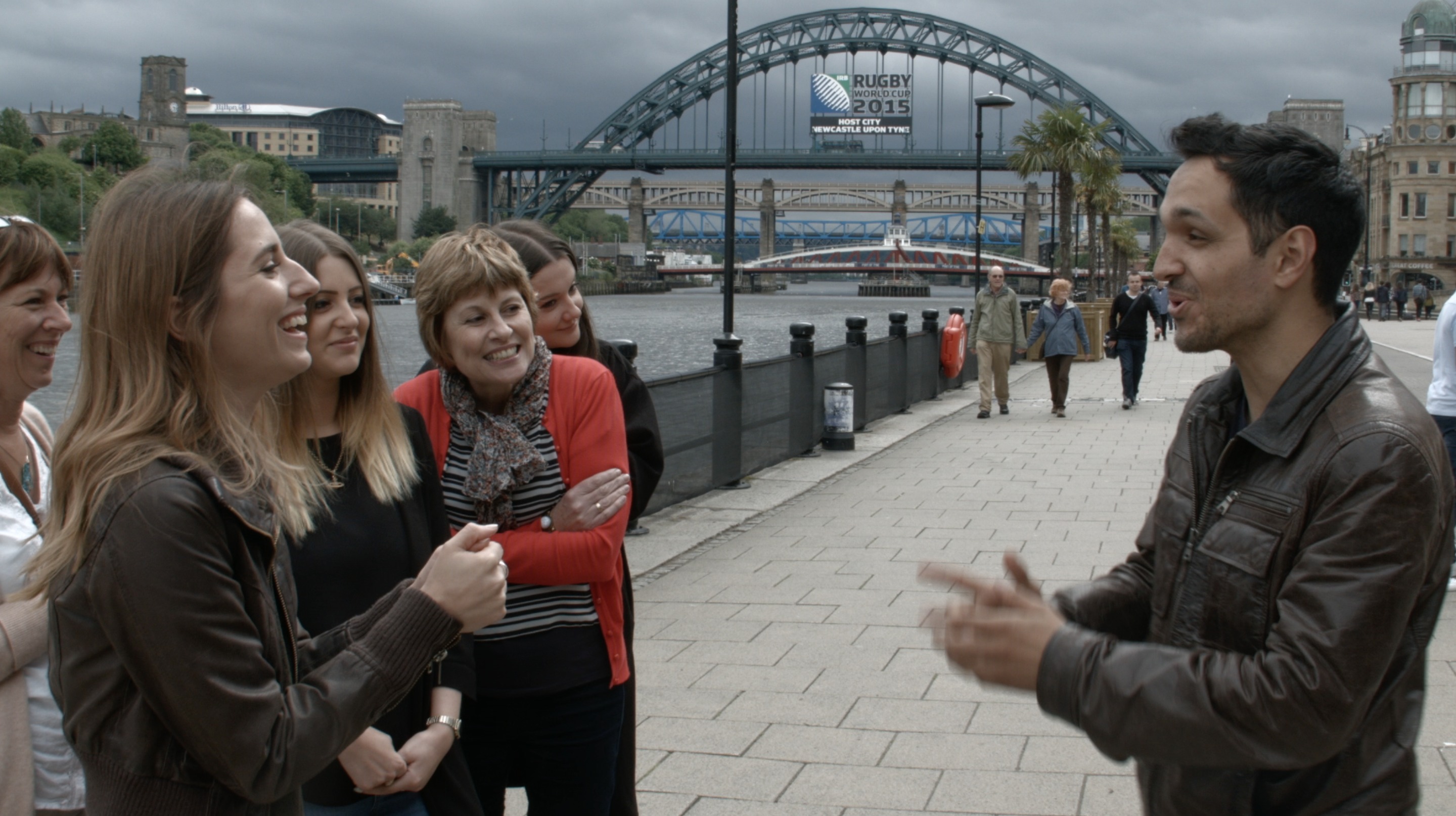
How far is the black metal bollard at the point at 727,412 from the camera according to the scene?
8828 millimetres

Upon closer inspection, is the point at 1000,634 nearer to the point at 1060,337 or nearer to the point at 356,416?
the point at 356,416

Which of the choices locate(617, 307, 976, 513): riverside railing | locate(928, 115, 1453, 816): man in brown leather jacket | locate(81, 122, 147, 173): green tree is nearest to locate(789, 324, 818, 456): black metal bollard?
locate(617, 307, 976, 513): riverside railing

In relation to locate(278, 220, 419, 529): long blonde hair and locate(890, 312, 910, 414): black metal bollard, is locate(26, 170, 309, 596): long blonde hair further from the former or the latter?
locate(890, 312, 910, 414): black metal bollard

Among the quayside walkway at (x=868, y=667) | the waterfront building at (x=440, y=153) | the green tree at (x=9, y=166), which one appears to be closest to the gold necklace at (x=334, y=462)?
the quayside walkway at (x=868, y=667)

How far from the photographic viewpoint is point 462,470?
2.54m

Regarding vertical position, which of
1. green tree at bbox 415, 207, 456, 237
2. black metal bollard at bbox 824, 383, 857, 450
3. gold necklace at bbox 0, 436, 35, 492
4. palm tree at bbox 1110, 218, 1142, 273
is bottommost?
black metal bollard at bbox 824, 383, 857, 450

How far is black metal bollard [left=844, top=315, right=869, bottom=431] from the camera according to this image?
41.3 ft

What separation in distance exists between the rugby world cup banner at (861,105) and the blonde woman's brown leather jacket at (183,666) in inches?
5087

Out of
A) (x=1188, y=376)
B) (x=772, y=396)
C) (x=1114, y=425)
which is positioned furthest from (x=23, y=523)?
(x=1188, y=376)

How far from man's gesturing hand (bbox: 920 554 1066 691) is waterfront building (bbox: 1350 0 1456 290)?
302ft

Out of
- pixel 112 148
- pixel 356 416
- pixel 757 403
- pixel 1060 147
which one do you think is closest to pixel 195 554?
pixel 356 416

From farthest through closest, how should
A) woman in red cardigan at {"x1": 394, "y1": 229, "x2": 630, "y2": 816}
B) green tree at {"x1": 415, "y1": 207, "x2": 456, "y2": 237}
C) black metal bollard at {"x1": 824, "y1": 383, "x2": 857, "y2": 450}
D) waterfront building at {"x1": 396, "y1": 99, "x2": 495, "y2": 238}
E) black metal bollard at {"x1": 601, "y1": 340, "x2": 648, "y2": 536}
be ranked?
waterfront building at {"x1": 396, "y1": 99, "x2": 495, "y2": 238}, green tree at {"x1": 415, "y1": 207, "x2": 456, "y2": 237}, black metal bollard at {"x1": 824, "y1": 383, "x2": 857, "y2": 450}, black metal bollard at {"x1": 601, "y1": 340, "x2": 648, "y2": 536}, woman in red cardigan at {"x1": 394, "y1": 229, "x2": 630, "y2": 816}

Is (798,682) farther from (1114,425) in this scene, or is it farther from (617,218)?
(617,218)

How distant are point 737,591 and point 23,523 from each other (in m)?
4.19
